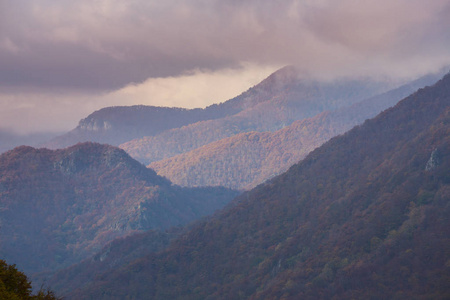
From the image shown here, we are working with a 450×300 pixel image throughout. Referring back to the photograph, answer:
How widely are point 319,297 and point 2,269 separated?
126634 millimetres

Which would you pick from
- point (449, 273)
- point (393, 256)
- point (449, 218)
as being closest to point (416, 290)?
point (449, 273)

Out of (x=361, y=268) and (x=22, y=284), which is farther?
(x=361, y=268)

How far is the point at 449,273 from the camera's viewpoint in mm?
173125

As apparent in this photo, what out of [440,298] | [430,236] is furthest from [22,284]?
[430,236]

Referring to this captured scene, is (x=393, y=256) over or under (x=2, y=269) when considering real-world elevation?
under

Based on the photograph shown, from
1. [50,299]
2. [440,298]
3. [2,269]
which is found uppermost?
[2,269]

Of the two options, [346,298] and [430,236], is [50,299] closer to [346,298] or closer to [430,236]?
[346,298]

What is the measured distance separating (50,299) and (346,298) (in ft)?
370

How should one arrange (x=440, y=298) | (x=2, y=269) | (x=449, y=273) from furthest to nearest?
(x=449, y=273) < (x=440, y=298) < (x=2, y=269)

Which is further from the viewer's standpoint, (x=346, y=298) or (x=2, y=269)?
(x=346, y=298)

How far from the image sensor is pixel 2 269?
306ft

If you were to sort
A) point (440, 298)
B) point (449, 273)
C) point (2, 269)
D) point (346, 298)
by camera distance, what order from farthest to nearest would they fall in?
point (346, 298), point (449, 273), point (440, 298), point (2, 269)

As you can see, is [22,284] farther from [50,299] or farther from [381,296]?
[381,296]

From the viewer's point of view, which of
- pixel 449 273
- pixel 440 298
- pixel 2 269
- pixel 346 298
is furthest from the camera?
pixel 346 298
